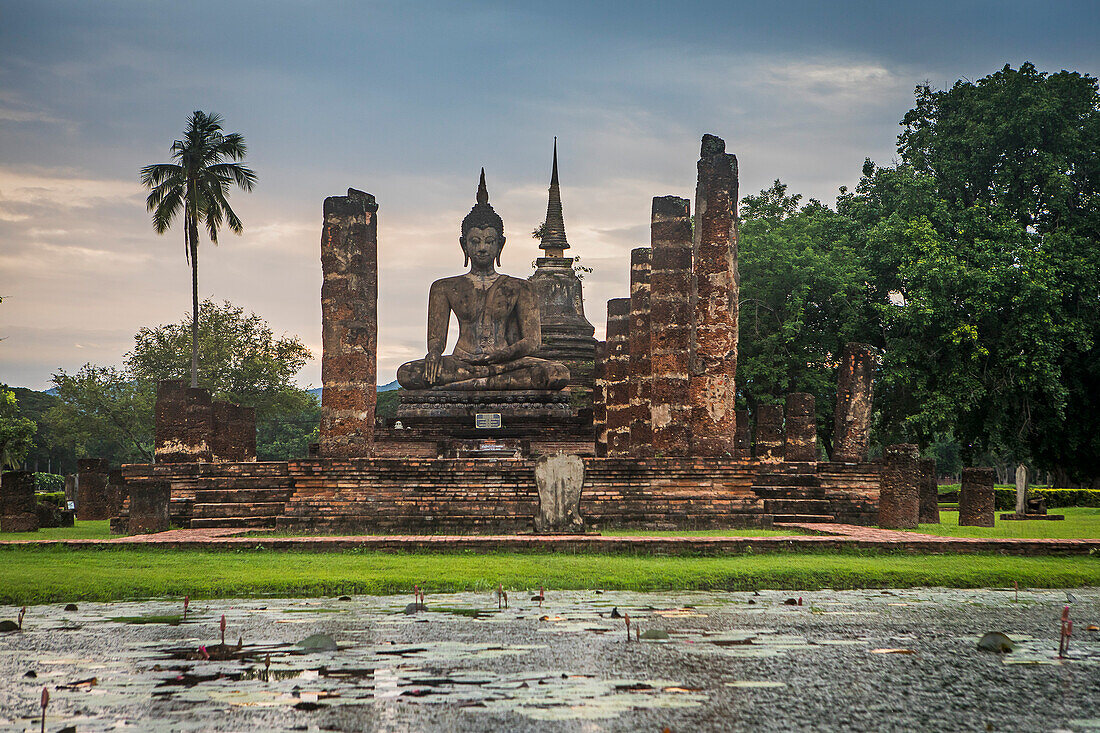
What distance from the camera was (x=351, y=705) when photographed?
5125mm

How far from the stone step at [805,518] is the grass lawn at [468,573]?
4243 mm

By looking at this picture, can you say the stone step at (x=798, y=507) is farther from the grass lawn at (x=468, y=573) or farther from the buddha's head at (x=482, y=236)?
the buddha's head at (x=482, y=236)

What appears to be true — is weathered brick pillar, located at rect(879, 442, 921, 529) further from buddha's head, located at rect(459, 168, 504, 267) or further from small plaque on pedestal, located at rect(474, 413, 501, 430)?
buddha's head, located at rect(459, 168, 504, 267)

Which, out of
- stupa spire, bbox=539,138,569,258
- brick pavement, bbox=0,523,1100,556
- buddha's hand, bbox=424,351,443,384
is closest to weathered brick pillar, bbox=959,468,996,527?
brick pavement, bbox=0,523,1100,556

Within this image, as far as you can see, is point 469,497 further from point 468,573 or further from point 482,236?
point 482,236

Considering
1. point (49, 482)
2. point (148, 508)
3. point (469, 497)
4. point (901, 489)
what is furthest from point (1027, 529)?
point (49, 482)

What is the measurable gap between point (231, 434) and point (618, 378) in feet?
25.6

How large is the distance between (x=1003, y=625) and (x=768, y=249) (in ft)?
79.4

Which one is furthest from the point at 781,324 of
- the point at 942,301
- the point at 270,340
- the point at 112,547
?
the point at 112,547

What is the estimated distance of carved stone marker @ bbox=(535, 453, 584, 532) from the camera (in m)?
13.9

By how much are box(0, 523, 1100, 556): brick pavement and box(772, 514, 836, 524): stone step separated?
132 inches

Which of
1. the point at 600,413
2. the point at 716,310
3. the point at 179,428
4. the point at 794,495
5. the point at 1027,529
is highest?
the point at 716,310

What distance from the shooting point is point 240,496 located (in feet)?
53.0

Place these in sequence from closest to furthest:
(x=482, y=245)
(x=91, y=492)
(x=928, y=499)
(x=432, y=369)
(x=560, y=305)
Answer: (x=928, y=499) < (x=91, y=492) < (x=432, y=369) < (x=482, y=245) < (x=560, y=305)
